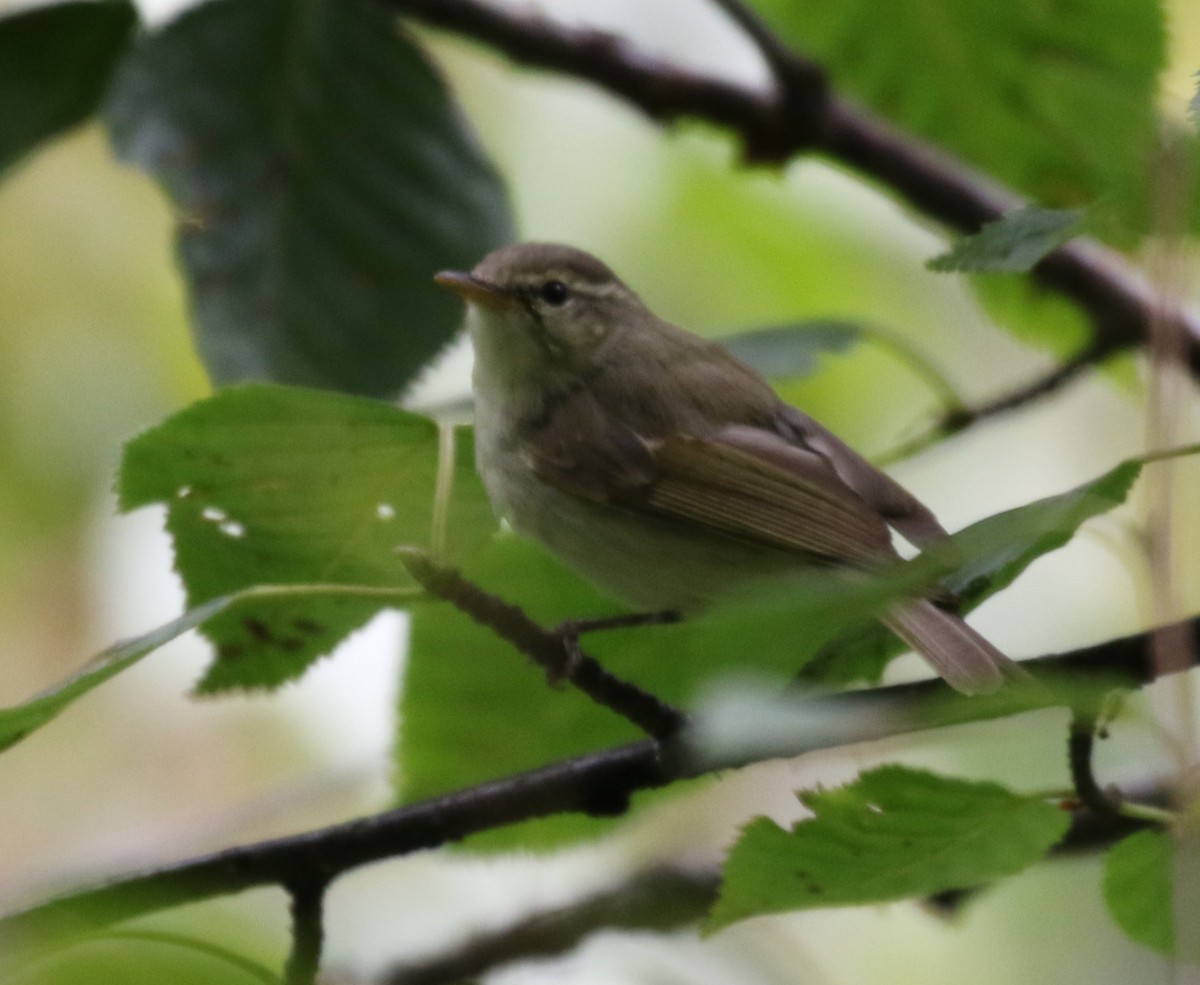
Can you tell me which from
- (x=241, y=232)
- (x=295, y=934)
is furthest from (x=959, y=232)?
(x=295, y=934)

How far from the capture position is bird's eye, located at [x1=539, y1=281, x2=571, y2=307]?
10.8ft

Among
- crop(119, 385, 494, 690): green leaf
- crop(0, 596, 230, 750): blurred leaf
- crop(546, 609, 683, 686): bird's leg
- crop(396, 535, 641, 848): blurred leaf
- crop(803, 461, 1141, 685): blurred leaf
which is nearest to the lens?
crop(803, 461, 1141, 685): blurred leaf

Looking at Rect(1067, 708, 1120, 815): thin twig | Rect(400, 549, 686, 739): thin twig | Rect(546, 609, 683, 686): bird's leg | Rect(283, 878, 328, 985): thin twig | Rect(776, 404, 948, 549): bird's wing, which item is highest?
Rect(776, 404, 948, 549): bird's wing

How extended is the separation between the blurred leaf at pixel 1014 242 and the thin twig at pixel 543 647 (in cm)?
56

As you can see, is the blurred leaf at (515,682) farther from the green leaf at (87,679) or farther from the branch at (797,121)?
the branch at (797,121)

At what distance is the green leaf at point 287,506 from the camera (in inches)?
69.0

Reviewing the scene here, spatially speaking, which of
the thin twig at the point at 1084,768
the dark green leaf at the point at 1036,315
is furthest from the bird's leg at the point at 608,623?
the dark green leaf at the point at 1036,315

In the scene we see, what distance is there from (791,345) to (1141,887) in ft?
4.05

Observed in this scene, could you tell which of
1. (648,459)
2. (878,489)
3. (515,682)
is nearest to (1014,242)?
(515,682)

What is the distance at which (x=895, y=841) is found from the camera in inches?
58.8

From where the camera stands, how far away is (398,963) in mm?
2867

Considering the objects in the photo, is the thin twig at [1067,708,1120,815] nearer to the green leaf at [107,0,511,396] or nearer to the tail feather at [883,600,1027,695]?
the tail feather at [883,600,1027,695]

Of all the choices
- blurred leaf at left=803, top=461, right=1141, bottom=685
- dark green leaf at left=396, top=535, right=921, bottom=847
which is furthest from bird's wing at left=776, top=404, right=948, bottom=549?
blurred leaf at left=803, top=461, right=1141, bottom=685

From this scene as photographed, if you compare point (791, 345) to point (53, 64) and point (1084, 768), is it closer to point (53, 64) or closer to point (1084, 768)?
point (1084, 768)
